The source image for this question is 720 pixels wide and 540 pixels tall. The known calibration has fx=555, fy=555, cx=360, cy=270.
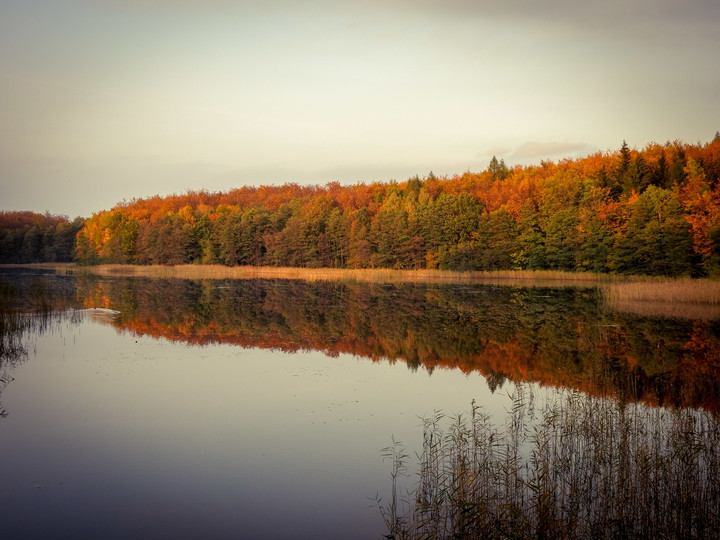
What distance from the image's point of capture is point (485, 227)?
189ft

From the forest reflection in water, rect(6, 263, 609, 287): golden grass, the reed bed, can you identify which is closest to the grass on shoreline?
rect(6, 263, 609, 287): golden grass

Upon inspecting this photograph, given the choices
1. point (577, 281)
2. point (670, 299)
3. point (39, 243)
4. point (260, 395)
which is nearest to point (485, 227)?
point (577, 281)

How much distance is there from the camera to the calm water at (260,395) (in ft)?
21.1

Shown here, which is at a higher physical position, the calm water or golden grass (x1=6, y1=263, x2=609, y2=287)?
golden grass (x1=6, y1=263, x2=609, y2=287)

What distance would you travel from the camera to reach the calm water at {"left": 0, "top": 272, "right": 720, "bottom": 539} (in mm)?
6430

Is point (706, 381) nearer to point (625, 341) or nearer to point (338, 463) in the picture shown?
point (625, 341)

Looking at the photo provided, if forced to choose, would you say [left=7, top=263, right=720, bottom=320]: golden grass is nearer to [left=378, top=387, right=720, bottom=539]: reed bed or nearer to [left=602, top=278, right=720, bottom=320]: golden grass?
[left=602, top=278, right=720, bottom=320]: golden grass

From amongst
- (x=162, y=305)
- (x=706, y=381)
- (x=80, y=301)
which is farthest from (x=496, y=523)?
(x=80, y=301)

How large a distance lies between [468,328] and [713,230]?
25.5 m

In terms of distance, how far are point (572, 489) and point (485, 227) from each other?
173 feet

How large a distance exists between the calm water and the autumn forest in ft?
76.0

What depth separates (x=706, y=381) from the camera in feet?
40.8

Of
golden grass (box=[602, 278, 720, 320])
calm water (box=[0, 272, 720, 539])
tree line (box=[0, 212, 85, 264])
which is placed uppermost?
tree line (box=[0, 212, 85, 264])

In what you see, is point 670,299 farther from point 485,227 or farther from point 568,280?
point 485,227
